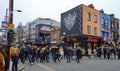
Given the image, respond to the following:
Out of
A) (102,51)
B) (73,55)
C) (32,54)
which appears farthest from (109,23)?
(32,54)

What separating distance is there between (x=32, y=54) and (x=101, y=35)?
81.0 feet

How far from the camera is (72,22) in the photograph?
42.1 m

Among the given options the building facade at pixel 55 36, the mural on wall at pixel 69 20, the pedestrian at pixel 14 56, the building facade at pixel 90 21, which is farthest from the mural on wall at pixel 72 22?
the pedestrian at pixel 14 56

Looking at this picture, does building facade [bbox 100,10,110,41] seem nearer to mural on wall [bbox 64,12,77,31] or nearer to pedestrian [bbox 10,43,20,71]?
mural on wall [bbox 64,12,77,31]

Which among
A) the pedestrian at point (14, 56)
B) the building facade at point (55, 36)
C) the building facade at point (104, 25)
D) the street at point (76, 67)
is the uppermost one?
the building facade at point (104, 25)

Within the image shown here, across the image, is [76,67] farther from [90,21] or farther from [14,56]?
[90,21]

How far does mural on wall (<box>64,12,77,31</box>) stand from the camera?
137 feet

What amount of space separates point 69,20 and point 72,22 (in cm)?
180

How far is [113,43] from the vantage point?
1848 inches

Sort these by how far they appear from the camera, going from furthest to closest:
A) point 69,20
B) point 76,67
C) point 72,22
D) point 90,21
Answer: point 69,20, point 72,22, point 90,21, point 76,67

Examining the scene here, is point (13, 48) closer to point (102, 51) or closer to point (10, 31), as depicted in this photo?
point (10, 31)

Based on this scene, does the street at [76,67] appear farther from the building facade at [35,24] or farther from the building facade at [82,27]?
the building facade at [35,24]

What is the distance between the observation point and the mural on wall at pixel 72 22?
40.1 meters

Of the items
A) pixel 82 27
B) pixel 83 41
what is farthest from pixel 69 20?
pixel 83 41
